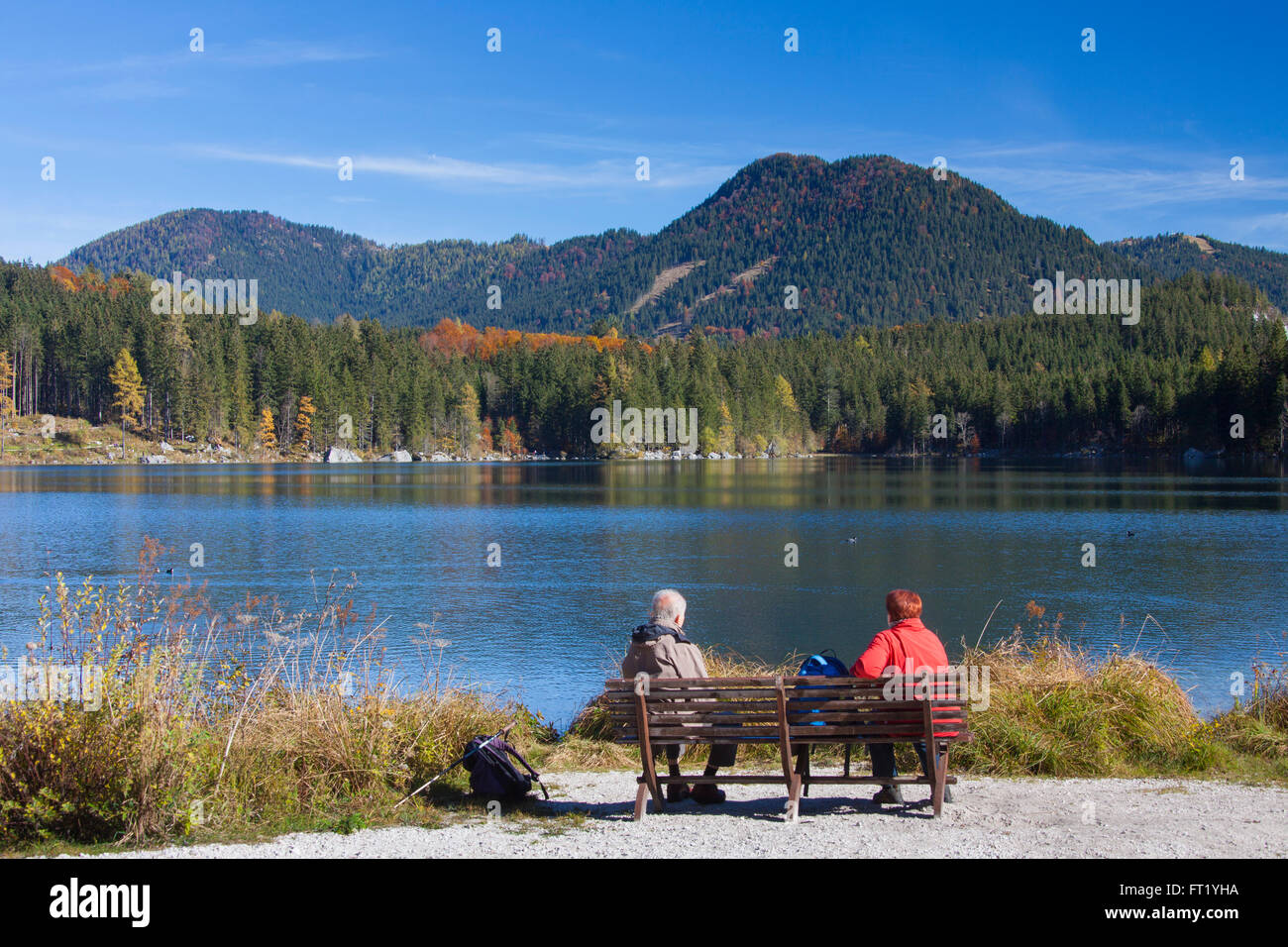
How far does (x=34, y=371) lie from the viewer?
118m

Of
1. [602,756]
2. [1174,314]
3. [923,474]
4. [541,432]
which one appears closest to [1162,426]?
[923,474]

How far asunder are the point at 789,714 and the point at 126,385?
123346 mm

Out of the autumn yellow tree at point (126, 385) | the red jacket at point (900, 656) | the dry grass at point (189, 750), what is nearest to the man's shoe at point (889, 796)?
the red jacket at point (900, 656)

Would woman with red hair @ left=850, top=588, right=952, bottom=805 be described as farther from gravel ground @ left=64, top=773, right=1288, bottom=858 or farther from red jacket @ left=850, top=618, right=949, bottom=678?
gravel ground @ left=64, top=773, right=1288, bottom=858

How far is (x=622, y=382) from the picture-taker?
140m

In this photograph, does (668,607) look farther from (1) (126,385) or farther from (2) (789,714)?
(1) (126,385)

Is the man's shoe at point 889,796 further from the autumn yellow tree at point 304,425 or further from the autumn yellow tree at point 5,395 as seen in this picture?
the autumn yellow tree at point 304,425

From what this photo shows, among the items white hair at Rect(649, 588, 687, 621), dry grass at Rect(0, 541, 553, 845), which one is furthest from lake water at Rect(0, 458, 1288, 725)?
white hair at Rect(649, 588, 687, 621)

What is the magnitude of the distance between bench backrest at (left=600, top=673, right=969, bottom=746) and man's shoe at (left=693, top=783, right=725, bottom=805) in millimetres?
572

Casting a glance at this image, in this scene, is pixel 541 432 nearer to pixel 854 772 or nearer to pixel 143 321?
pixel 143 321

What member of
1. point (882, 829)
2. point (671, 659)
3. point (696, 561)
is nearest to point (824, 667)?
point (671, 659)

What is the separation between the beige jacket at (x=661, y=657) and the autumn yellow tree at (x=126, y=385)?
119703mm

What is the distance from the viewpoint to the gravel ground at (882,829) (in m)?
6.41
